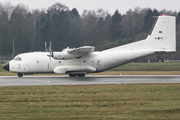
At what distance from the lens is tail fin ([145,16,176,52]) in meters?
28.9

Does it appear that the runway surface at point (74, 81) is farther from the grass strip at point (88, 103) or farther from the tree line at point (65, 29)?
the tree line at point (65, 29)

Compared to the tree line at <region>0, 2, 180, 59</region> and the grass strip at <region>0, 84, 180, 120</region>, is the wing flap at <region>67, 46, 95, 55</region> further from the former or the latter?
the tree line at <region>0, 2, 180, 59</region>

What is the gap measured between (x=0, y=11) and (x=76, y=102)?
50.4m

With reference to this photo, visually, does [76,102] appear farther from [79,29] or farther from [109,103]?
[79,29]

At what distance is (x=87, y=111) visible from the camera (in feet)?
41.3

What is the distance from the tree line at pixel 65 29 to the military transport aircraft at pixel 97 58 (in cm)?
2738

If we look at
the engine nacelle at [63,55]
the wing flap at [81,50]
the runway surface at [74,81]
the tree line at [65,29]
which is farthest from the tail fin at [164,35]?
the tree line at [65,29]

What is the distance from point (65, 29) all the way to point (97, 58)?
146 ft

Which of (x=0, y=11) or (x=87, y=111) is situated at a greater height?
(x=0, y=11)

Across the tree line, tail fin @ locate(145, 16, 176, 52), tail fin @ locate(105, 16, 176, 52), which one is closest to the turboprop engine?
tail fin @ locate(105, 16, 176, 52)

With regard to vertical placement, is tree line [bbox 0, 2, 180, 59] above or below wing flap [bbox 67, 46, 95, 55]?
above

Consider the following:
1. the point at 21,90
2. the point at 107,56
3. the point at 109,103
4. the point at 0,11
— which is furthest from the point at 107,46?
the point at 109,103

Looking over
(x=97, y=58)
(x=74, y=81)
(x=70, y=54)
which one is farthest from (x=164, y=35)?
(x=74, y=81)

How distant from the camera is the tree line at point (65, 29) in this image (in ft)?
185
